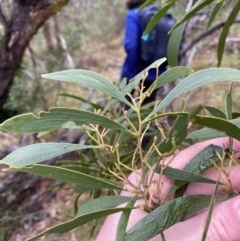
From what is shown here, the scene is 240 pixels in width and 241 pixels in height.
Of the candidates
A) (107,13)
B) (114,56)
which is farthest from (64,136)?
(107,13)

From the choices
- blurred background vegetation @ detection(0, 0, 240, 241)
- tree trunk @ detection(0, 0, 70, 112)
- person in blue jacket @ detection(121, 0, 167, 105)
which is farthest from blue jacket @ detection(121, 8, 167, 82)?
tree trunk @ detection(0, 0, 70, 112)

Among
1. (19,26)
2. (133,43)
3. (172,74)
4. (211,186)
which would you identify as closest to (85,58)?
(133,43)

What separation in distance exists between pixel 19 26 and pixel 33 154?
1294 millimetres

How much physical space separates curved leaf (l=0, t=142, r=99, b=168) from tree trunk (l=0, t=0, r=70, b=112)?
1195mm

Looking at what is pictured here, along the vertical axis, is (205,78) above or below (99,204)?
above

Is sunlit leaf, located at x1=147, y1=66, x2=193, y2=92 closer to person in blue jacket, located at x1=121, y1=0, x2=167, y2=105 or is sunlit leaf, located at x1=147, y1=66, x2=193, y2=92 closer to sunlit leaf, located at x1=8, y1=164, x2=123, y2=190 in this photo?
sunlit leaf, located at x1=8, y1=164, x2=123, y2=190

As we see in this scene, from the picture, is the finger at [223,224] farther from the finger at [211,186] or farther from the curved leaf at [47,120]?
the curved leaf at [47,120]

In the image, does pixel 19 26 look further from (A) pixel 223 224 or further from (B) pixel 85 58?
(B) pixel 85 58

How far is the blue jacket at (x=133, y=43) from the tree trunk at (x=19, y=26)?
3.00ft

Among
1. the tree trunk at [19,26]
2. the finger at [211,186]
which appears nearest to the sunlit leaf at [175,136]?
the finger at [211,186]

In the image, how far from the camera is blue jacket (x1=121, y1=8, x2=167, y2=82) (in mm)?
2383

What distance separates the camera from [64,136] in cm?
206

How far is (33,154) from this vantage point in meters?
0.38

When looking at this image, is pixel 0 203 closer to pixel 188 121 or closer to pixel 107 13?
pixel 188 121
